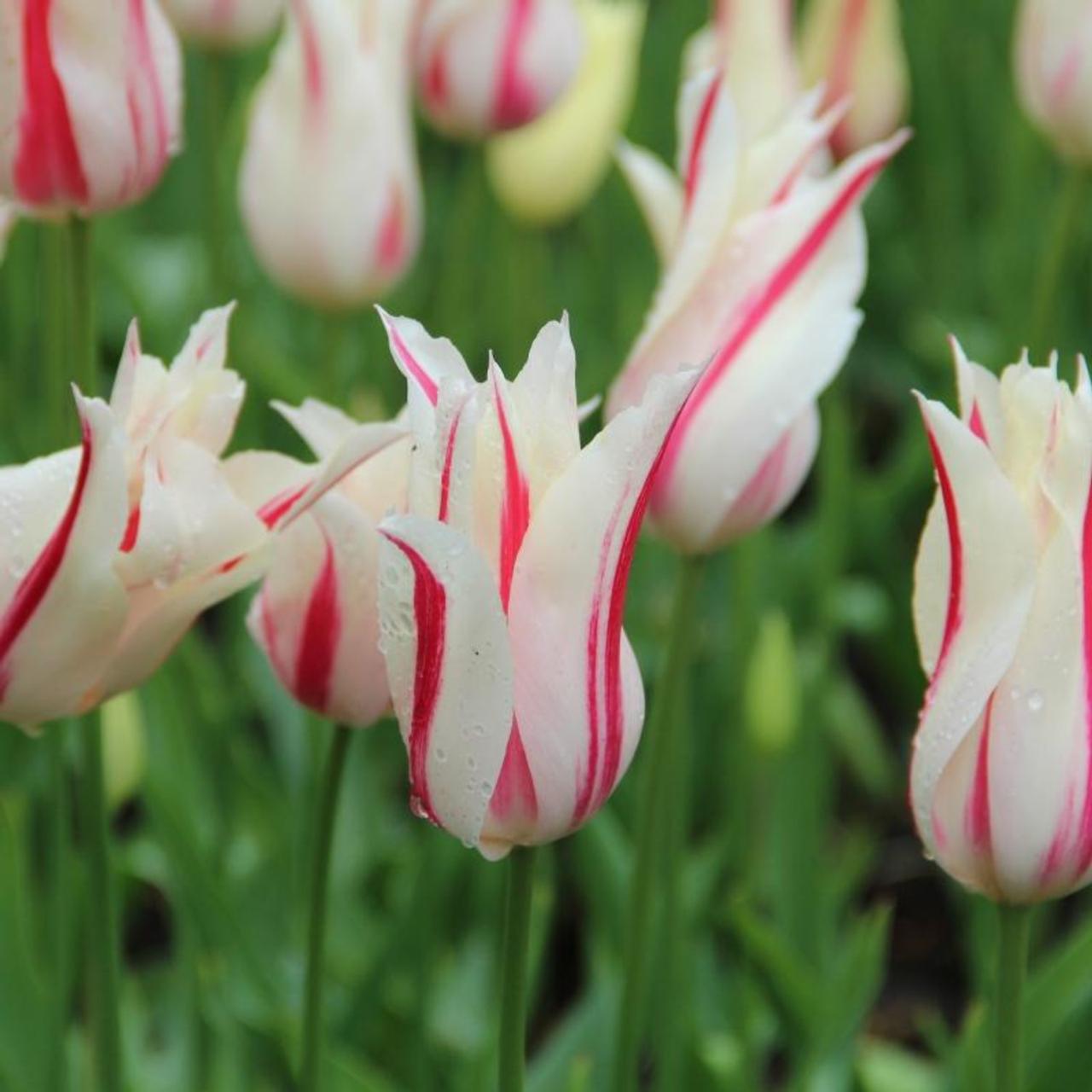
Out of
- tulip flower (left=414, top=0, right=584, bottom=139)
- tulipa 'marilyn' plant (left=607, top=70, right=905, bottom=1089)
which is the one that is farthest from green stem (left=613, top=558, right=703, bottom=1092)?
tulip flower (left=414, top=0, right=584, bottom=139)

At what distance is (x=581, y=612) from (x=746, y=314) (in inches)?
10.7

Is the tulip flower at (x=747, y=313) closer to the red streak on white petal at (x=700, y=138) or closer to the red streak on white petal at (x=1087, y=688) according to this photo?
the red streak on white petal at (x=700, y=138)

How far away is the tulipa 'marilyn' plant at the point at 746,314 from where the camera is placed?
0.88 m

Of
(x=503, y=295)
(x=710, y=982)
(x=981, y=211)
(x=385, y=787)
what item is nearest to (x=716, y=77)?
(x=710, y=982)

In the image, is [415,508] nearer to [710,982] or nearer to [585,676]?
[585,676]

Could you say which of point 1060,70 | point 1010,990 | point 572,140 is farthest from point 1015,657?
point 572,140

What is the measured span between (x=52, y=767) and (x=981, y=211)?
6.65 ft

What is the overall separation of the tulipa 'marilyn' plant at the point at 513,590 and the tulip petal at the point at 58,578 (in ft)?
0.33

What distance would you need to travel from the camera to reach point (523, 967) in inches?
27.5

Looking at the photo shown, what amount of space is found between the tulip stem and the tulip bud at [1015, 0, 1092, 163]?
70 centimetres

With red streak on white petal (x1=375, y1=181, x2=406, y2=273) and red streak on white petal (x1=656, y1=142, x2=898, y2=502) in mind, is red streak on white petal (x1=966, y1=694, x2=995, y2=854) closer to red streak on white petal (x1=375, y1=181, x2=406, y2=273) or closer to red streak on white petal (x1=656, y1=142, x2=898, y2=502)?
red streak on white petal (x1=656, y1=142, x2=898, y2=502)

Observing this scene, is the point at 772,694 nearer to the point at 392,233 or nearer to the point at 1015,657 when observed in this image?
the point at 392,233

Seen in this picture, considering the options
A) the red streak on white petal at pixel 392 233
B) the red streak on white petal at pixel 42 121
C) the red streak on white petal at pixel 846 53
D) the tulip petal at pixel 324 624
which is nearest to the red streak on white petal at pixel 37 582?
the tulip petal at pixel 324 624

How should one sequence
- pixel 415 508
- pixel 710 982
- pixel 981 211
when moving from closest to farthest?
pixel 415 508, pixel 710 982, pixel 981 211
